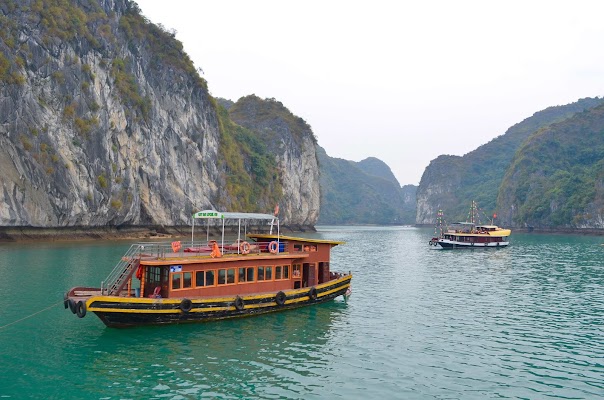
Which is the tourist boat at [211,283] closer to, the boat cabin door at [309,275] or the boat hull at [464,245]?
the boat cabin door at [309,275]

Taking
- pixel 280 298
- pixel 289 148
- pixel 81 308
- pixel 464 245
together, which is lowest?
pixel 280 298

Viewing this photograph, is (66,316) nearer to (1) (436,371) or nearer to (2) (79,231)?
(1) (436,371)

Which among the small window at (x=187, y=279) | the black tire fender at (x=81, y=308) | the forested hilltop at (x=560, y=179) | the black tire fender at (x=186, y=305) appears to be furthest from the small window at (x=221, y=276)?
the forested hilltop at (x=560, y=179)

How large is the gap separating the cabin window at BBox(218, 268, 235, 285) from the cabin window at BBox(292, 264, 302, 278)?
4.15 m

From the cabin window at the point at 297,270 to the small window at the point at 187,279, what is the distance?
6344 mm

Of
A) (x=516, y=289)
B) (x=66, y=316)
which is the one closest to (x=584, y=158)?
(x=516, y=289)

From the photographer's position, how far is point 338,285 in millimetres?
27578

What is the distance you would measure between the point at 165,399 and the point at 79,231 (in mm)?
59310

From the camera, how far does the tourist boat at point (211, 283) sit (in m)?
19.9

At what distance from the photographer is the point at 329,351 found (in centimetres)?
1848

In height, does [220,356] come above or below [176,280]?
below

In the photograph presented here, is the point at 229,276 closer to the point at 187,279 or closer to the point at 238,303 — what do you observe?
the point at 238,303

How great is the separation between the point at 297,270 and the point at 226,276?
480cm

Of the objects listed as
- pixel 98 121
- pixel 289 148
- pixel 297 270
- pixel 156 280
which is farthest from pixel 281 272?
pixel 289 148
